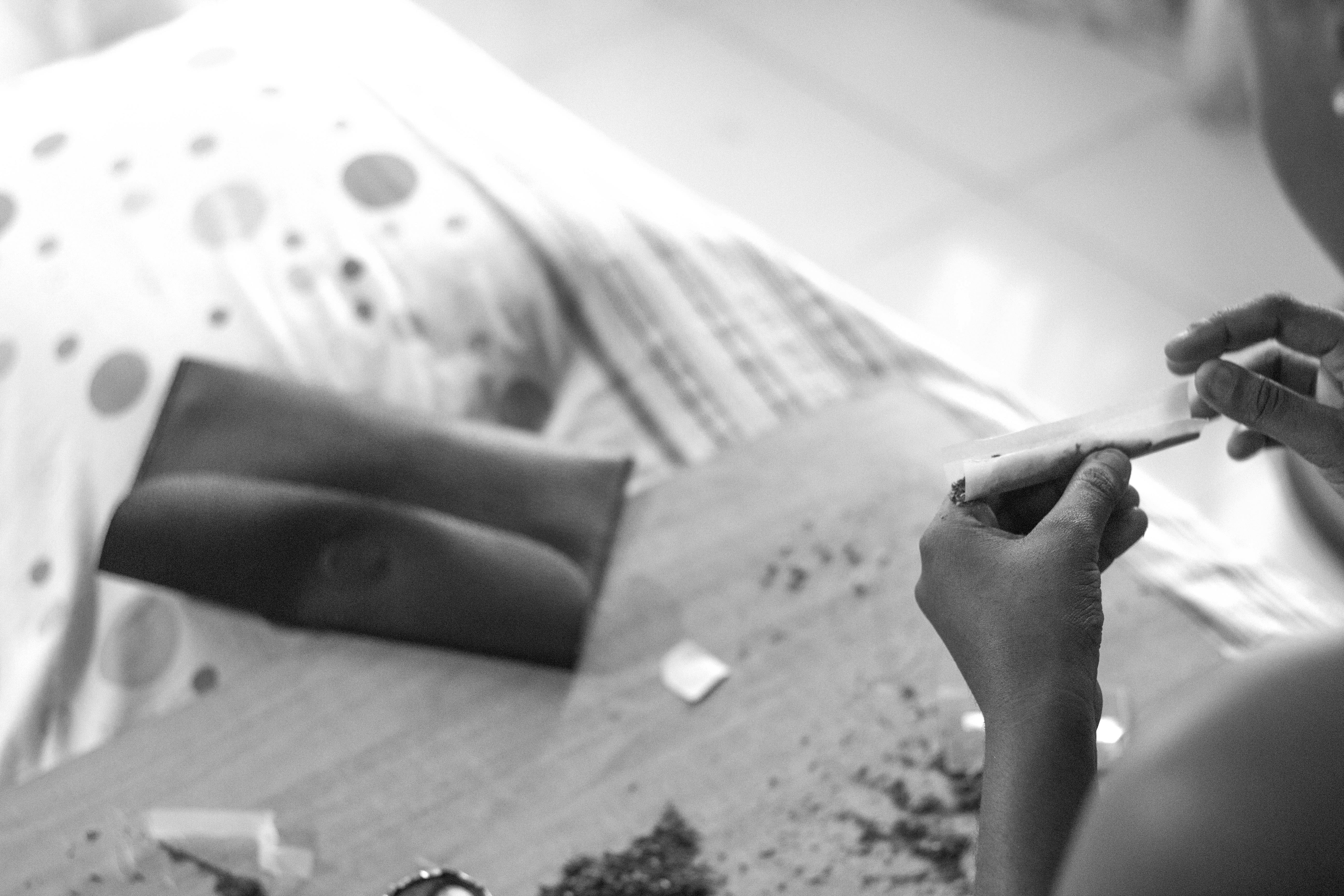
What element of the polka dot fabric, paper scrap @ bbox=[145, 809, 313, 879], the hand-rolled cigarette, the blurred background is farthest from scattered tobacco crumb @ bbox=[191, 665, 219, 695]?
the blurred background

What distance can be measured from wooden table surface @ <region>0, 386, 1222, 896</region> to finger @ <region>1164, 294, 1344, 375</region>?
0.25 meters

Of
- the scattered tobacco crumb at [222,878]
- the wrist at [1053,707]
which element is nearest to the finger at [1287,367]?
the wrist at [1053,707]

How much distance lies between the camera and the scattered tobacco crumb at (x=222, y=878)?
3.03ft

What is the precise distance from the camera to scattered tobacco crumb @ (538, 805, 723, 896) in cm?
91

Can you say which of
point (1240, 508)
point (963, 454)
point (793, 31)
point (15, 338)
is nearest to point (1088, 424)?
point (963, 454)

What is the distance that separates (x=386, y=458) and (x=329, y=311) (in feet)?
0.67

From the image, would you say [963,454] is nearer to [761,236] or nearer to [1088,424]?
[1088,424]

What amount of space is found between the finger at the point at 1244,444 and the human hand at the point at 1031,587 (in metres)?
0.17

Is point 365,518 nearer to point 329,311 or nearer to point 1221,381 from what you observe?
point 329,311

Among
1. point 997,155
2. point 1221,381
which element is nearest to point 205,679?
point 1221,381

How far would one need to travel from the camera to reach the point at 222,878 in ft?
3.05

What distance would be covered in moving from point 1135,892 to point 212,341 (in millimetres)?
988

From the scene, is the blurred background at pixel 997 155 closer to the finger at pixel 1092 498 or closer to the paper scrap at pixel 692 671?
the paper scrap at pixel 692 671

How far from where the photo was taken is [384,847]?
3.10 ft
